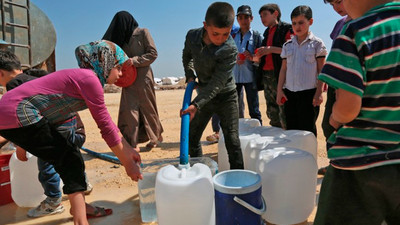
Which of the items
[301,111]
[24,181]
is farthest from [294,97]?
[24,181]

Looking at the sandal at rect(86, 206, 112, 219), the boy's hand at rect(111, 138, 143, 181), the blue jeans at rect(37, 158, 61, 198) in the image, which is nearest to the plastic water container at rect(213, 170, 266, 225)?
the boy's hand at rect(111, 138, 143, 181)

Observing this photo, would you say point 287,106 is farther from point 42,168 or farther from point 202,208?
point 42,168

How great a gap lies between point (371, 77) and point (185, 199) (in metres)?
1.03

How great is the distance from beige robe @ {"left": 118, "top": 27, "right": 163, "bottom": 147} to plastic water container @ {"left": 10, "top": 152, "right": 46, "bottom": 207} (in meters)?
1.57

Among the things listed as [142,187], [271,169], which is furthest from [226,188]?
[142,187]

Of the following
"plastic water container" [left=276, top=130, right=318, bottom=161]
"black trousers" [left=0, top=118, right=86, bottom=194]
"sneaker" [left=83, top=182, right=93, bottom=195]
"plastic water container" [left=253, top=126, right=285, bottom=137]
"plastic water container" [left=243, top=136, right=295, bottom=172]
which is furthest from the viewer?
"plastic water container" [left=253, top=126, right=285, bottom=137]

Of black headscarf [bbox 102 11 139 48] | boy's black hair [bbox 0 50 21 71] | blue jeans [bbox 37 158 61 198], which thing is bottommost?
blue jeans [bbox 37 158 61 198]

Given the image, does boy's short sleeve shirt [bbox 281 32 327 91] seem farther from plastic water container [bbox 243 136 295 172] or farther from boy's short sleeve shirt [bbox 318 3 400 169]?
boy's short sleeve shirt [bbox 318 3 400 169]

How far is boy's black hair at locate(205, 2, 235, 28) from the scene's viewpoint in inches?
82.2

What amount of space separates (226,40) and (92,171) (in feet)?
6.80

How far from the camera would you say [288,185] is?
1.93 metres

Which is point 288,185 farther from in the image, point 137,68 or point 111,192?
point 137,68

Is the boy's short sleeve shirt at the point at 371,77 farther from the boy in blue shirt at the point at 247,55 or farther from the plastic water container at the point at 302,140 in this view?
the boy in blue shirt at the point at 247,55

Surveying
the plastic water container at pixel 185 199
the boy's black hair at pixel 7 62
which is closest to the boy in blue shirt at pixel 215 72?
the plastic water container at pixel 185 199
